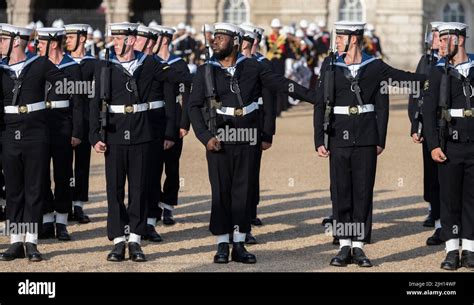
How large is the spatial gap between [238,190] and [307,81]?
23071 millimetres

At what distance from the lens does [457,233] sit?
1235cm

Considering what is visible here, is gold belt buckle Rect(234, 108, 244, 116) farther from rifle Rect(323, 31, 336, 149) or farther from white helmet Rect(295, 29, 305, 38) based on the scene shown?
white helmet Rect(295, 29, 305, 38)

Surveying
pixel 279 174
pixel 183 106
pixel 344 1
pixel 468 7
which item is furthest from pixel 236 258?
pixel 468 7

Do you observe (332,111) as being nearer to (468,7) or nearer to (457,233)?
(457,233)

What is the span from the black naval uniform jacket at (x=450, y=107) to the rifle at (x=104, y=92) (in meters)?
2.81

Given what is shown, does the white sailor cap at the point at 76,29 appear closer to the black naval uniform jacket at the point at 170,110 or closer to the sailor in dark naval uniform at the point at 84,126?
the sailor in dark naval uniform at the point at 84,126

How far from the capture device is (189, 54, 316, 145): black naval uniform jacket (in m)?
12.6

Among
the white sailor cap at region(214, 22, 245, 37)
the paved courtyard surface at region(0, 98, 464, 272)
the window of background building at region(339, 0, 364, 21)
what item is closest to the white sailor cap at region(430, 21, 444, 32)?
the white sailor cap at region(214, 22, 245, 37)

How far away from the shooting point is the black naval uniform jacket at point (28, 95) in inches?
501

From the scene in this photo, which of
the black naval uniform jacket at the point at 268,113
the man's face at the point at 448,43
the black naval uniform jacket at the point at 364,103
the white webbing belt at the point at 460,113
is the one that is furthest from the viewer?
the black naval uniform jacket at the point at 268,113

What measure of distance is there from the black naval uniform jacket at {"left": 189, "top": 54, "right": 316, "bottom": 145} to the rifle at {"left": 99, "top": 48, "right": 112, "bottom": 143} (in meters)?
0.75

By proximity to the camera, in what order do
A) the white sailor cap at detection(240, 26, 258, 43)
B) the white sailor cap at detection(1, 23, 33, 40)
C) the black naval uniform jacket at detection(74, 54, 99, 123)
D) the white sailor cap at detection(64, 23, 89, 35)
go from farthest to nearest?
1. the white sailor cap at detection(64, 23, 89, 35)
2. the black naval uniform jacket at detection(74, 54, 99, 123)
3. the white sailor cap at detection(240, 26, 258, 43)
4. the white sailor cap at detection(1, 23, 33, 40)

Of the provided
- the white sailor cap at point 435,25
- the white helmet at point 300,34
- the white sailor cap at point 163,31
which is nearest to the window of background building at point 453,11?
the white helmet at point 300,34

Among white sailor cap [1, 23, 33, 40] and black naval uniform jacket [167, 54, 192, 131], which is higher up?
white sailor cap [1, 23, 33, 40]
